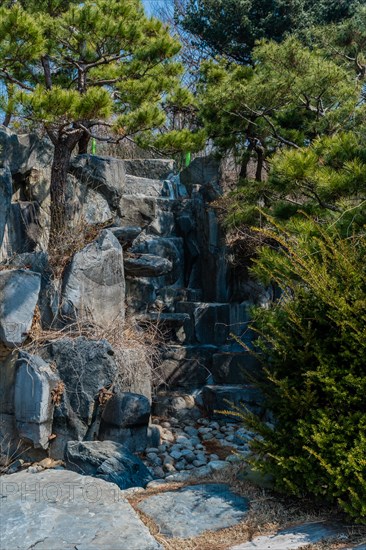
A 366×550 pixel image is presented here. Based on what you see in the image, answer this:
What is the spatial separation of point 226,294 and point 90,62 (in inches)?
148

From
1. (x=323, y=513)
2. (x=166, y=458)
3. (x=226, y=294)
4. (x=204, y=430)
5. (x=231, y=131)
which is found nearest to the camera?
(x=323, y=513)

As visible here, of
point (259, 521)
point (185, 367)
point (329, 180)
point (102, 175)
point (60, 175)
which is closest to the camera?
point (259, 521)

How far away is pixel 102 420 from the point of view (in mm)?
5602

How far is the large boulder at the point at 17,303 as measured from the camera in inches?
212

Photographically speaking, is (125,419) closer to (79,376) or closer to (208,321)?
(79,376)

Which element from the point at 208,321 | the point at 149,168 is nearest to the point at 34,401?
the point at 208,321

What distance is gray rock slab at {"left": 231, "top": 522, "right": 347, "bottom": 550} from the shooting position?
2.67 meters

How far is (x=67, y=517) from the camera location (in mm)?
2643

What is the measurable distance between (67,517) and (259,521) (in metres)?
0.89

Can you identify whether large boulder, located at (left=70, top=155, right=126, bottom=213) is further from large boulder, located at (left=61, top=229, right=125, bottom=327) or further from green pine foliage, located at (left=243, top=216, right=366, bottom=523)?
green pine foliage, located at (left=243, top=216, right=366, bottom=523)

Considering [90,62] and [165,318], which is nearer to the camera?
[90,62]

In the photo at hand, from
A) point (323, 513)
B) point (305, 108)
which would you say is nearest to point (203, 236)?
point (305, 108)

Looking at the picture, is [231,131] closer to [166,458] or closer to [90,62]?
[90,62]

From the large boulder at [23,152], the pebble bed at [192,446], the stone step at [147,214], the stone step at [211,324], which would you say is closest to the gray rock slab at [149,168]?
the stone step at [147,214]
